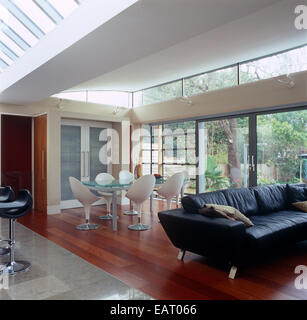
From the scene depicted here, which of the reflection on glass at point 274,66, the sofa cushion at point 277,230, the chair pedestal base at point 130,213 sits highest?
the reflection on glass at point 274,66

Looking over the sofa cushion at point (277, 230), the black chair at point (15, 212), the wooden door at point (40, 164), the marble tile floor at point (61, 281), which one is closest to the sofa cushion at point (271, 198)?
the sofa cushion at point (277, 230)

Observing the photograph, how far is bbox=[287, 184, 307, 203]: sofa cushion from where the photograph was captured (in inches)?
180

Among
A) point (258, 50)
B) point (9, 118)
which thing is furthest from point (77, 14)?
point (9, 118)

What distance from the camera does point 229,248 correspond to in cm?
287

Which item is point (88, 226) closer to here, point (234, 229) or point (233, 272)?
point (233, 272)

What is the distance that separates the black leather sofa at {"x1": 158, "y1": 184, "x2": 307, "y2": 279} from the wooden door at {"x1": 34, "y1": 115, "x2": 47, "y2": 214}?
12.3ft

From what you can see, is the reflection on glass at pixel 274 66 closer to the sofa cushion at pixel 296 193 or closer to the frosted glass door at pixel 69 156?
the sofa cushion at pixel 296 193

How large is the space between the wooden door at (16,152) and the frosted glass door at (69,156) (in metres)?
0.83

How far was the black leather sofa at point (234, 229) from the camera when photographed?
2.87 metres

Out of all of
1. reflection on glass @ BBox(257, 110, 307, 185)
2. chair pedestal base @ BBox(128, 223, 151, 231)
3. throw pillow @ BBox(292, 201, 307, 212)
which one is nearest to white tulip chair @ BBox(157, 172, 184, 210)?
chair pedestal base @ BBox(128, 223, 151, 231)

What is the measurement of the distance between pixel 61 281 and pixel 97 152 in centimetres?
471

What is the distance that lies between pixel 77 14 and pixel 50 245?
2.96 m
